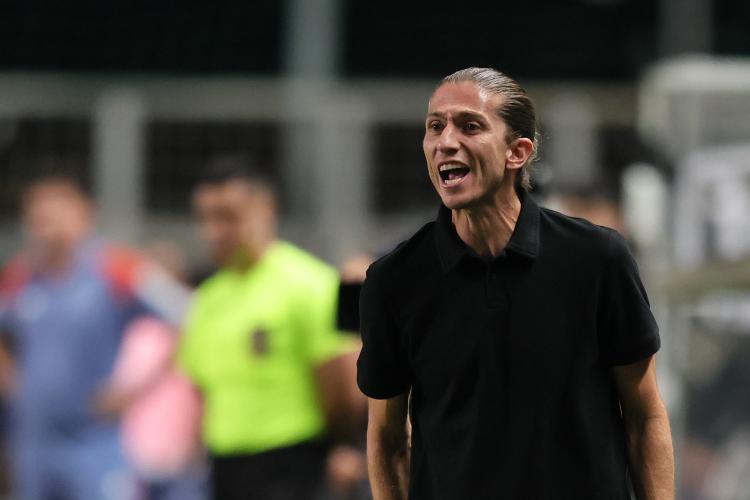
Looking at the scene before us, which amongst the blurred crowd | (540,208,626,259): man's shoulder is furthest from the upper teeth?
the blurred crowd

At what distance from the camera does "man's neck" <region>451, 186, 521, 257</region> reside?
3.31m

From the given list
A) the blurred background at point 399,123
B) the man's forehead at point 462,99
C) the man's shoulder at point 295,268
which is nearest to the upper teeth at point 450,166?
the man's forehead at point 462,99

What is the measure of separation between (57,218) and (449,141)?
5.73m

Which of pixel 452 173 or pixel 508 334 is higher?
pixel 452 173

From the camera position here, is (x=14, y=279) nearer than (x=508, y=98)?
No

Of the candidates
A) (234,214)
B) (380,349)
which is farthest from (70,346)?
(380,349)

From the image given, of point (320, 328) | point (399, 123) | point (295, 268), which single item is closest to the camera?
point (320, 328)

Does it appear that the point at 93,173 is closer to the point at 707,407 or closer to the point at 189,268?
the point at 189,268

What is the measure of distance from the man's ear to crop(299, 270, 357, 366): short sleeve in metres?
3.37

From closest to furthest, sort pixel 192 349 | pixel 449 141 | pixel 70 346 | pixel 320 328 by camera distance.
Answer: pixel 449 141 < pixel 320 328 < pixel 192 349 < pixel 70 346

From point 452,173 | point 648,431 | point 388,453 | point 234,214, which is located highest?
point 452,173

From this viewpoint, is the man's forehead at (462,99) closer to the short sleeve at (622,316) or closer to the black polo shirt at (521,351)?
the black polo shirt at (521,351)

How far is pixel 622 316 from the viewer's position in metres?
3.25

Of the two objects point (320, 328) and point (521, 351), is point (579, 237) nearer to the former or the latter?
point (521, 351)
